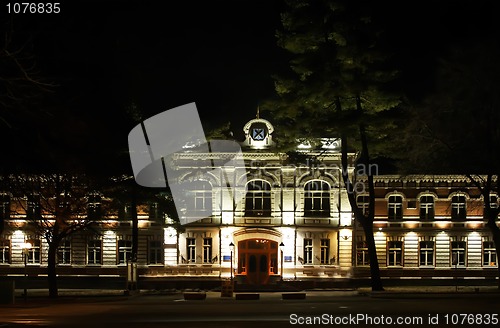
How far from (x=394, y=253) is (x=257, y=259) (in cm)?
961

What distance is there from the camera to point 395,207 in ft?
175

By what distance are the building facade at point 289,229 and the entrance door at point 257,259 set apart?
7 centimetres

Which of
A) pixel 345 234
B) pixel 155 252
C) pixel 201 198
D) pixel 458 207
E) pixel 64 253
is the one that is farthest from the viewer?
pixel 64 253

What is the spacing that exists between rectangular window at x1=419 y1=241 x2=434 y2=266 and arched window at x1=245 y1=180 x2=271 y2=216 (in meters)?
11.0

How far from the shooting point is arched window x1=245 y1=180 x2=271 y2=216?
52.6 metres

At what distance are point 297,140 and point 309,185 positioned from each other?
9945 millimetres

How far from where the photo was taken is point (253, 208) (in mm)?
52688

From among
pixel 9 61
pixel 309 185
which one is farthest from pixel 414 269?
pixel 9 61

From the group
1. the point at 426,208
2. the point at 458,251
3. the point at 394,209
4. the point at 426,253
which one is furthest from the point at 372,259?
the point at 458,251

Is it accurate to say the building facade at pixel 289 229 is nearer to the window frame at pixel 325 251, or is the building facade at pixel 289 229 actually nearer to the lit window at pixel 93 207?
the window frame at pixel 325 251

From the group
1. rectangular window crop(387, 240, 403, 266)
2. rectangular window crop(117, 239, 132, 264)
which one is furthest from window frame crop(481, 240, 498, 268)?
rectangular window crop(117, 239, 132, 264)

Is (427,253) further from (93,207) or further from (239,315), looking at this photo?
(239,315)

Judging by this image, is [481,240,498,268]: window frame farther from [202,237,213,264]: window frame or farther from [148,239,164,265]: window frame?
[148,239,164,265]: window frame

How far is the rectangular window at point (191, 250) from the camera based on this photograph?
5294cm
